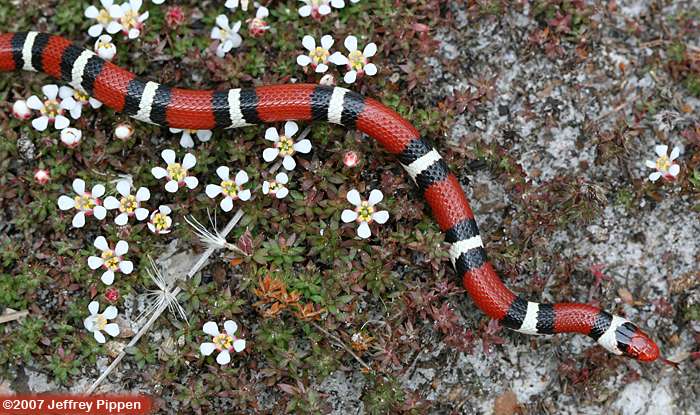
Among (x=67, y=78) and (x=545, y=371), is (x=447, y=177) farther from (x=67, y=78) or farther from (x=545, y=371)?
(x=67, y=78)

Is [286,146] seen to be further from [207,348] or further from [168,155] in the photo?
[207,348]

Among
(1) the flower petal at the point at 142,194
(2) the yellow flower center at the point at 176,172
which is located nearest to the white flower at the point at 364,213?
(2) the yellow flower center at the point at 176,172

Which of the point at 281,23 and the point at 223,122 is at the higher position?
the point at 281,23

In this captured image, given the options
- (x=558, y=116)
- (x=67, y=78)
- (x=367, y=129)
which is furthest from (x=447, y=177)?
(x=67, y=78)

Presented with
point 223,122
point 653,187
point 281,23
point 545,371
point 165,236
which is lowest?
point 545,371

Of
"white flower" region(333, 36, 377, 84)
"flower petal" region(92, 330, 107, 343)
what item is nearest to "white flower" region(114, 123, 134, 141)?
"flower petal" region(92, 330, 107, 343)

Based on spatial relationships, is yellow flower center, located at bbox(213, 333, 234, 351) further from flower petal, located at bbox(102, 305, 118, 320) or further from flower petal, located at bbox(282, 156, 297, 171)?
flower petal, located at bbox(282, 156, 297, 171)

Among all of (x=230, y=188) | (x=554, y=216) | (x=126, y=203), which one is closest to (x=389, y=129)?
(x=230, y=188)
